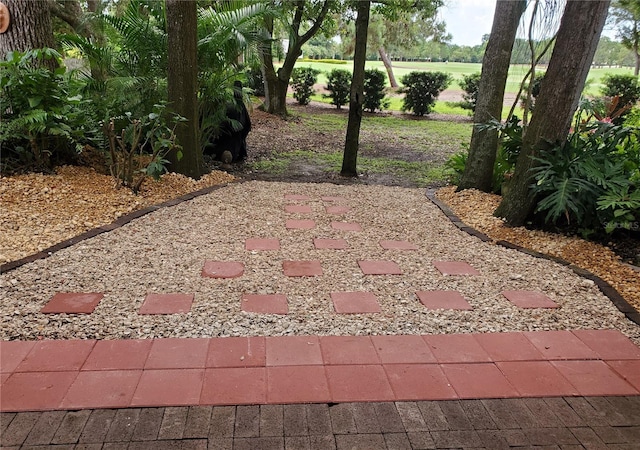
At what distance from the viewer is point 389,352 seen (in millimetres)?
1972

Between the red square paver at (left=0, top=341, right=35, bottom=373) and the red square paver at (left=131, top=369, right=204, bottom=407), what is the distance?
0.53m

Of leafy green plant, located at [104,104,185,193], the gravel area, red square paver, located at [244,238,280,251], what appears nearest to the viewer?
the gravel area

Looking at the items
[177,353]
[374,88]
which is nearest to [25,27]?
[177,353]

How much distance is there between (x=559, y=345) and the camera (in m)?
2.09

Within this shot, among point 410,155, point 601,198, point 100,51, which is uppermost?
point 100,51

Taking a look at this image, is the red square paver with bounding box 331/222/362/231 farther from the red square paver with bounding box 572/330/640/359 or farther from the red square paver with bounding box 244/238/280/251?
the red square paver with bounding box 572/330/640/359

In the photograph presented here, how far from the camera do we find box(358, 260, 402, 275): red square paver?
110 inches

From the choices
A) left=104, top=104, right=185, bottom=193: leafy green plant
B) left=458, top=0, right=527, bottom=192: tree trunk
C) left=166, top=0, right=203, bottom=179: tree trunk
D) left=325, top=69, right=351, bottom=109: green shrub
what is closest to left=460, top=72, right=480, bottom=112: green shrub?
left=325, top=69, right=351, bottom=109: green shrub

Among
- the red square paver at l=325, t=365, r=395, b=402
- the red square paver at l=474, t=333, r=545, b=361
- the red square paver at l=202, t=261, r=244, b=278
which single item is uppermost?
the red square paver at l=474, t=333, r=545, b=361

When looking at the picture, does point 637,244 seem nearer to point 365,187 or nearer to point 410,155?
point 365,187

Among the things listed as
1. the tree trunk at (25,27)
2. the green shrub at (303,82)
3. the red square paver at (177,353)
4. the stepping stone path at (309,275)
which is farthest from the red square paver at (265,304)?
the green shrub at (303,82)

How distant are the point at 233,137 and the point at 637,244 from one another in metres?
4.65

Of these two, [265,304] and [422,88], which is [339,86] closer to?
[422,88]

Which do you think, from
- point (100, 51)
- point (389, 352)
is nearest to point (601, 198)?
point (389, 352)
